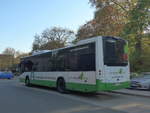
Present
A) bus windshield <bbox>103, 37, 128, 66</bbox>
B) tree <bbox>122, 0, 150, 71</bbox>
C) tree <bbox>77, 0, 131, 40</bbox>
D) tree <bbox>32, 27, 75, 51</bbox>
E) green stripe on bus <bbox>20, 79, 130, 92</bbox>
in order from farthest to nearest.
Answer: tree <bbox>32, 27, 75, 51</bbox>, tree <bbox>77, 0, 131, 40</bbox>, tree <bbox>122, 0, 150, 71</bbox>, bus windshield <bbox>103, 37, 128, 66</bbox>, green stripe on bus <bbox>20, 79, 130, 92</bbox>

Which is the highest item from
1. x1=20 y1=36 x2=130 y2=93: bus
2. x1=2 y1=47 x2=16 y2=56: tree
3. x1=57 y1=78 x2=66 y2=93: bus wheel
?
x1=2 y1=47 x2=16 y2=56: tree

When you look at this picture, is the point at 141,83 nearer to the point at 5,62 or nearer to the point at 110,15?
the point at 110,15

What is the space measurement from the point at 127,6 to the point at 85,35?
883cm

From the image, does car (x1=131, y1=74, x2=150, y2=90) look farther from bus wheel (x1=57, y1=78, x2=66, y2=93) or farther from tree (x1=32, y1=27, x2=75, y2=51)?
tree (x1=32, y1=27, x2=75, y2=51)

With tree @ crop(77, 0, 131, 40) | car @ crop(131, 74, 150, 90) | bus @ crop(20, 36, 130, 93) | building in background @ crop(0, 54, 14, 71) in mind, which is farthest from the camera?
building in background @ crop(0, 54, 14, 71)

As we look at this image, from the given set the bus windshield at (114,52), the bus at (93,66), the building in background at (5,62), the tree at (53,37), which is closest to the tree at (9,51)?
the building in background at (5,62)

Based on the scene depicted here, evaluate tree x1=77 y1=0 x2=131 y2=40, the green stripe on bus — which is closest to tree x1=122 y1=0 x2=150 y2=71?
tree x1=77 y1=0 x2=131 y2=40

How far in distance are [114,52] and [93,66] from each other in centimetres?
142

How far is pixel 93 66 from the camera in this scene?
34.6 ft

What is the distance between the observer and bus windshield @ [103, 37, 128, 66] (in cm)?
1058

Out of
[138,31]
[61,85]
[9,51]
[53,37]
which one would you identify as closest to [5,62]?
[9,51]

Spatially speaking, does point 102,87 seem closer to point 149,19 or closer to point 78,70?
point 78,70

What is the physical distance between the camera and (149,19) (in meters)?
20.6

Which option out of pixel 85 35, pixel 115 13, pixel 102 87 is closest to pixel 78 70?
pixel 102 87
